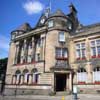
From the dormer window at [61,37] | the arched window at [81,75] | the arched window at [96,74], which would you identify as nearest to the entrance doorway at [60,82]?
the arched window at [81,75]

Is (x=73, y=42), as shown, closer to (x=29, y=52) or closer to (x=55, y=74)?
(x=55, y=74)

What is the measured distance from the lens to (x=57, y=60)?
96.3 ft

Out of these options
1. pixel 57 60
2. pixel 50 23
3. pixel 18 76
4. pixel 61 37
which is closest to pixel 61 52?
pixel 57 60

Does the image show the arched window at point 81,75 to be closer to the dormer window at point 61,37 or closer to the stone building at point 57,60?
the stone building at point 57,60

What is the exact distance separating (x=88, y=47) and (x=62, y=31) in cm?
579

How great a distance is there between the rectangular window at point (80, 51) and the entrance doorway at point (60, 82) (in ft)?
14.2

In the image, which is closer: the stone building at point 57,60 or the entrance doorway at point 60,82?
the stone building at point 57,60

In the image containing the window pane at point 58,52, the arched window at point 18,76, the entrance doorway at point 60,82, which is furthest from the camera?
the arched window at point 18,76

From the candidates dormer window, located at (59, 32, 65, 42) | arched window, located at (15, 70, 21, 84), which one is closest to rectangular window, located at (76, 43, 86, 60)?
dormer window, located at (59, 32, 65, 42)

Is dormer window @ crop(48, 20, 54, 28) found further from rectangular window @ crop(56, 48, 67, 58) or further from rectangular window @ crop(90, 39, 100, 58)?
Result: rectangular window @ crop(90, 39, 100, 58)

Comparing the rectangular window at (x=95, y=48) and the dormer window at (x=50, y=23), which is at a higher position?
the dormer window at (x=50, y=23)

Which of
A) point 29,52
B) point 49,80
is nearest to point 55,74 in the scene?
point 49,80

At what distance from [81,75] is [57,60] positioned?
4692mm

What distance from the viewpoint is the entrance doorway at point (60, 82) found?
30.0 meters
